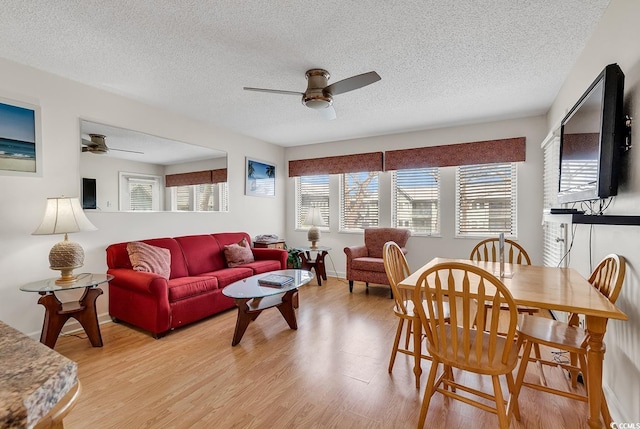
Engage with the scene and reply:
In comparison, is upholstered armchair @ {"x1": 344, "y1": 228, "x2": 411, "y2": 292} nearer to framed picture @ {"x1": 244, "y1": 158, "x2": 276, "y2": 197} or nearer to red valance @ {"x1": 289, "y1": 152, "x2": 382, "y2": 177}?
red valance @ {"x1": 289, "y1": 152, "x2": 382, "y2": 177}

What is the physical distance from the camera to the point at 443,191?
15.3 feet

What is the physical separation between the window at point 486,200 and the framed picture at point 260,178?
3196 millimetres

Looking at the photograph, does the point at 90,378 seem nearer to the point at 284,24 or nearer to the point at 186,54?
the point at 186,54

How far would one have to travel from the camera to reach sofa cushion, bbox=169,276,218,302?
2982 mm

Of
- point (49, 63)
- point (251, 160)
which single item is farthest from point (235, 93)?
point (251, 160)

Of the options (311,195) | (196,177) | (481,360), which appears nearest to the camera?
(481,360)

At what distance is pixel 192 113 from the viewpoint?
399cm

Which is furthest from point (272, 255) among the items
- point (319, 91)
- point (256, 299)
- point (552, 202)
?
point (552, 202)

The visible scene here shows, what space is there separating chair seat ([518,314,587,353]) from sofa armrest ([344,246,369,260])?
2.63 meters

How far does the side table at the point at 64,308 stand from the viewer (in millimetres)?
2479

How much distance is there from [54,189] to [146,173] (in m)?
0.93

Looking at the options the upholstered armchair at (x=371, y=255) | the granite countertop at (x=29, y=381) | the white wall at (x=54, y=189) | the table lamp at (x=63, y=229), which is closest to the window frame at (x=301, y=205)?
the upholstered armchair at (x=371, y=255)

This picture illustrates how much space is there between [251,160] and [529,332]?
4.48 metres

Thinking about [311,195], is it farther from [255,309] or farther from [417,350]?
[417,350]
